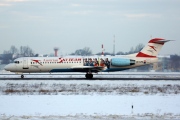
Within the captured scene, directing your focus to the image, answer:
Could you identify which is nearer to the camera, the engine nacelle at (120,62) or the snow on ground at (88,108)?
the snow on ground at (88,108)

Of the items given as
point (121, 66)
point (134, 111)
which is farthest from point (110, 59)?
point (134, 111)

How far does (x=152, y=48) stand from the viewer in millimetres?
44969

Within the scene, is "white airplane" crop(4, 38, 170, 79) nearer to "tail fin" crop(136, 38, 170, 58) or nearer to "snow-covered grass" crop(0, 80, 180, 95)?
"tail fin" crop(136, 38, 170, 58)

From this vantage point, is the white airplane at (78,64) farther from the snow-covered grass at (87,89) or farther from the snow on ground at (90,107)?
the snow on ground at (90,107)

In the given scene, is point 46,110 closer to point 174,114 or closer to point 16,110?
point 16,110

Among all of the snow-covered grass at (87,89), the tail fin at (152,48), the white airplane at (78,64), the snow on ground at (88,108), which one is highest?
the tail fin at (152,48)

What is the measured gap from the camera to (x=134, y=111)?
16.5m

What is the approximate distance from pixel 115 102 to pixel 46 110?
451cm

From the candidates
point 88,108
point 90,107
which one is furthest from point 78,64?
point 88,108

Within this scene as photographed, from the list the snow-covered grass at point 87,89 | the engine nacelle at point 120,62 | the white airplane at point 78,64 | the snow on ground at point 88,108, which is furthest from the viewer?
the engine nacelle at point 120,62

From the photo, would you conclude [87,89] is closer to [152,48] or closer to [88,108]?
[88,108]

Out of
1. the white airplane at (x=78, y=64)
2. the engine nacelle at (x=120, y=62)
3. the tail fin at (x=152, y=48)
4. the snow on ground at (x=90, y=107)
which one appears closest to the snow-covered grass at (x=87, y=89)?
the snow on ground at (x=90, y=107)

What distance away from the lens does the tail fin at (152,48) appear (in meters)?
44.8

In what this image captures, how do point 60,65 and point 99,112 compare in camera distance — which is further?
point 60,65
